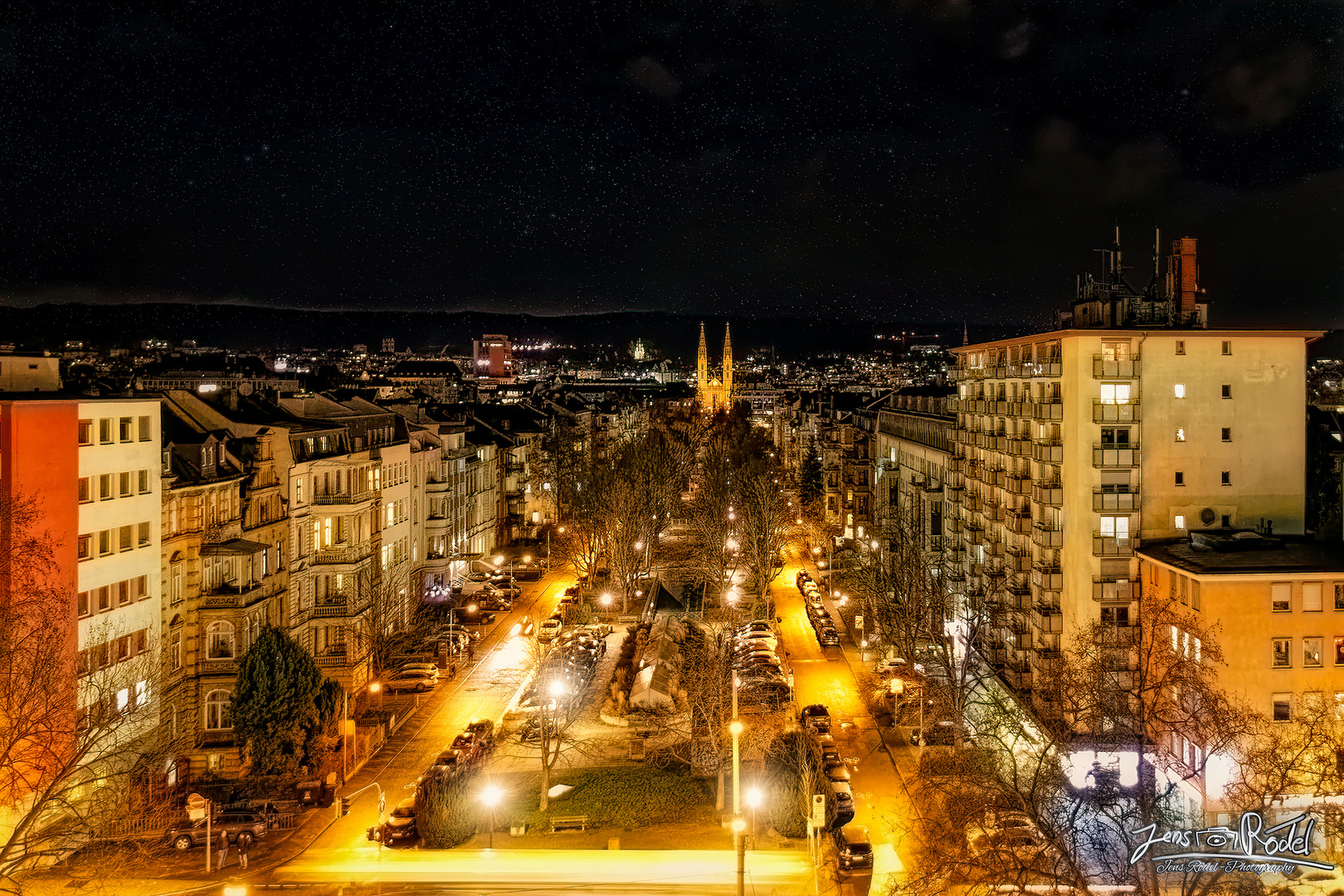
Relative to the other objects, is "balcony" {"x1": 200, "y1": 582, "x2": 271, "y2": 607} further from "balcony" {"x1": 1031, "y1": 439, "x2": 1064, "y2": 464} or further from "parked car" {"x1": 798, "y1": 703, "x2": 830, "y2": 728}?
"balcony" {"x1": 1031, "y1": 439, "x2": 1064, "y2": 464}

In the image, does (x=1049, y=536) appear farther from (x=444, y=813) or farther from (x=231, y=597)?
(x=231, y=597)

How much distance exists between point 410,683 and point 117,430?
59.9ft

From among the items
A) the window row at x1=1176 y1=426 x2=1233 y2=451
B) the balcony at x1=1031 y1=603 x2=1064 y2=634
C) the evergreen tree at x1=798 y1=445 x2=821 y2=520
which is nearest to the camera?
the window row at x1=1176 y1=426 x2=1233 y2=451

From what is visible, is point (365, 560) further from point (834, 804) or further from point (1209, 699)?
point (1209, 699)

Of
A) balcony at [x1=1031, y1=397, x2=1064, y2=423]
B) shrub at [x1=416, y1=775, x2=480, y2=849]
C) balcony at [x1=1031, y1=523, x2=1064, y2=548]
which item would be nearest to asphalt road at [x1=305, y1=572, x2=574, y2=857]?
shrub at [x1=416, y1=775, x2=480, y2=849]

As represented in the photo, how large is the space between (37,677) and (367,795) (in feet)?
40.1

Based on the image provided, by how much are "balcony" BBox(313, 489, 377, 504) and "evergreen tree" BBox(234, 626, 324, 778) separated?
10.5 meters

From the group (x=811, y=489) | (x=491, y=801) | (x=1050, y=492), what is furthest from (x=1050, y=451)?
(x=811, y=489)

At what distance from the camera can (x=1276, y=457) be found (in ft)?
115

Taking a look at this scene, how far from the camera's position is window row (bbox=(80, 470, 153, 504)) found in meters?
30.1

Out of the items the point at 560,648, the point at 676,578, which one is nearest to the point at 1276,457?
the point at 560,648

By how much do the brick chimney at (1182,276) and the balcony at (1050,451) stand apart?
28.5ft

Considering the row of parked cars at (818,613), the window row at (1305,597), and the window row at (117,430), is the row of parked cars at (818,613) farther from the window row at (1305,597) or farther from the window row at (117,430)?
the window row at (117,430)

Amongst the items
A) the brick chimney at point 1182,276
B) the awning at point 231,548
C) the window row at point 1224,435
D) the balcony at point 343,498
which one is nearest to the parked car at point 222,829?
the awning at point 231,548
